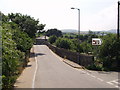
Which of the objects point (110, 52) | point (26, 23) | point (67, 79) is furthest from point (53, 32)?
point (67, 79)

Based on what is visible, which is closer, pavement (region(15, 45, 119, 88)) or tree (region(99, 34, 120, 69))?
pavement (region(15, 45, 119, 88))

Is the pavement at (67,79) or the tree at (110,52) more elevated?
the tree at (110,52)

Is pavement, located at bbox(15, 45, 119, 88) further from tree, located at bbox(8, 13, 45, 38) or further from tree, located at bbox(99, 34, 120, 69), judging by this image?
tree, located at bbox(8, 13, 45, 38)

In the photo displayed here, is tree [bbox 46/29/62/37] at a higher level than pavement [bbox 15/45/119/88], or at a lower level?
higher

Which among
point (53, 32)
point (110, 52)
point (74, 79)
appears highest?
point (53, 32)

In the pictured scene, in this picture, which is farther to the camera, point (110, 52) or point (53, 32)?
point (53, 32)

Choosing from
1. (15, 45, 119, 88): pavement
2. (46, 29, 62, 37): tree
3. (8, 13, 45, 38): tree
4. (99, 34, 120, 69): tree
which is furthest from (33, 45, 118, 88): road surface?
(46, 29, 62, 37): tree

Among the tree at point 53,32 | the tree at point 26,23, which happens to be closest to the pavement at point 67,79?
the tree at point 26,23

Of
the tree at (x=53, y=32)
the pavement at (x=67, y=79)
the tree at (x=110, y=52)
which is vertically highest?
the tree at (x=53, y=32)

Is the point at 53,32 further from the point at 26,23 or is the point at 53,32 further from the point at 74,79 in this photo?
the point at 74,79

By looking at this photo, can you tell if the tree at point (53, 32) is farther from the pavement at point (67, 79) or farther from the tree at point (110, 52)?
the pavement at point (67, 79)

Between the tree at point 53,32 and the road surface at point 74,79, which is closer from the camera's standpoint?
the road surface at point 74,79

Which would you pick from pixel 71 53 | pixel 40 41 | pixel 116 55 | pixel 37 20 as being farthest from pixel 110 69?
pixel 40 41

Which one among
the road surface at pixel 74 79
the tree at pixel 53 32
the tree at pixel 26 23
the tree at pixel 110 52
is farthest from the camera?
the tree at pixel 53 32
